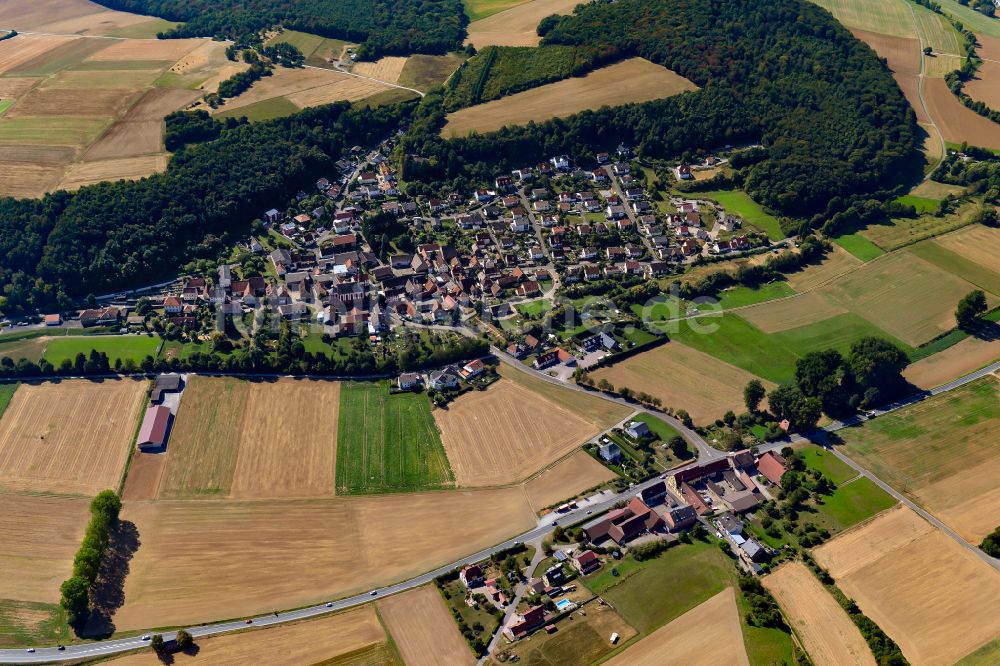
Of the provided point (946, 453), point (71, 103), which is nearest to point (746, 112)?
point (946, 453)

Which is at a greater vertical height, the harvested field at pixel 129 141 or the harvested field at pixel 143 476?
the harvested field at pixel 129 141

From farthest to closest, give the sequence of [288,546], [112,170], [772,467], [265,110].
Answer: [265,110] → [112,170] → [772,467] → [288,546]

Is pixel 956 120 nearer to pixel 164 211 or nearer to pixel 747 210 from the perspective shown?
pixel 747 210

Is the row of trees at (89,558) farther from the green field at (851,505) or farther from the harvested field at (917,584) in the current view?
the green field at (851,505)

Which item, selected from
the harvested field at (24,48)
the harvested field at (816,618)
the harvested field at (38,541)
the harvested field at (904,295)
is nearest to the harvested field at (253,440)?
the harvested field at (38,541)

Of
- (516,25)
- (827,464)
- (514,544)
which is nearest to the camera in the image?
(514,544)
